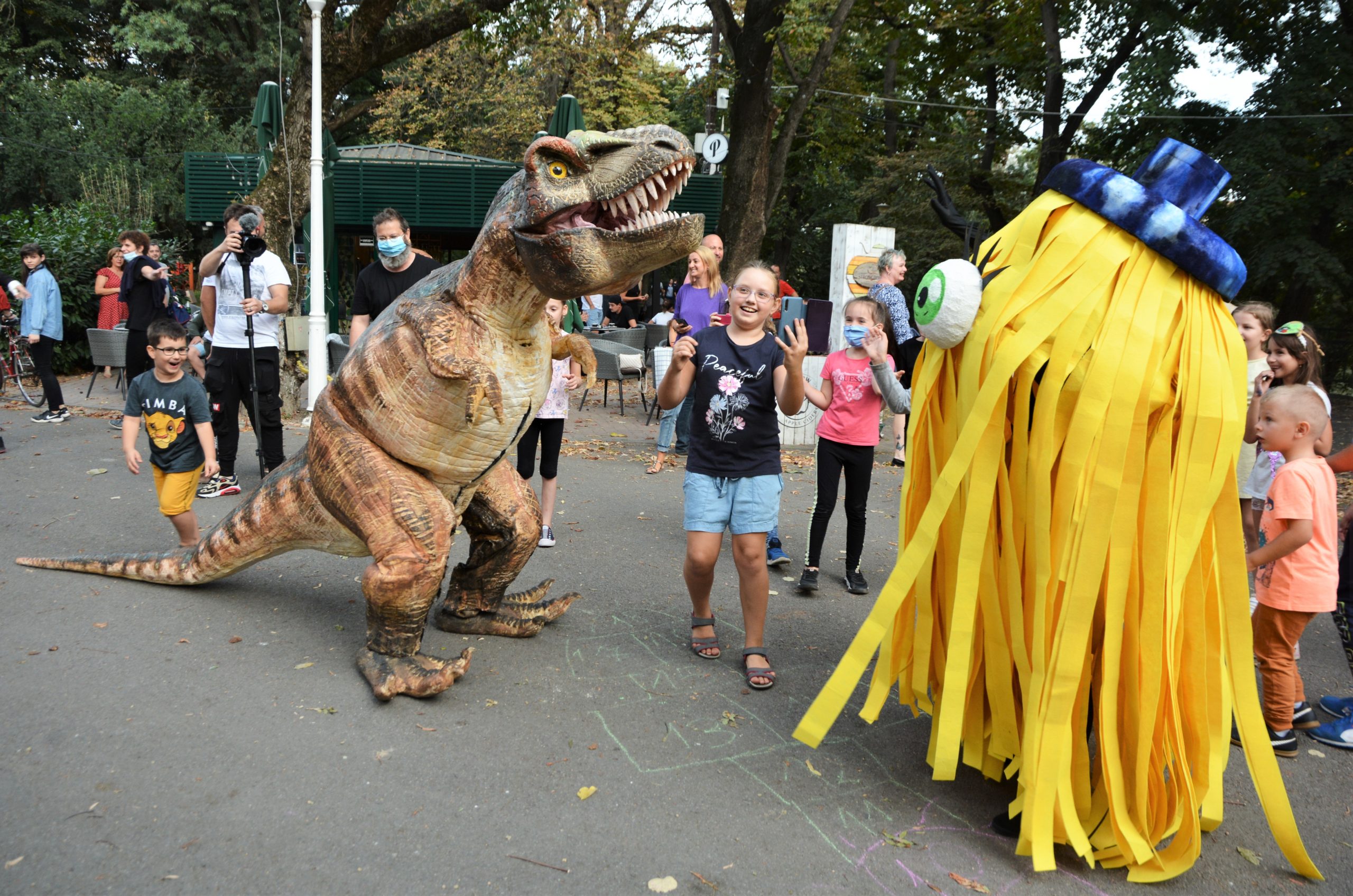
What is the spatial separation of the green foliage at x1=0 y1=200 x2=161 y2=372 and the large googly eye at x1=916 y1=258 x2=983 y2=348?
13566 millimetres

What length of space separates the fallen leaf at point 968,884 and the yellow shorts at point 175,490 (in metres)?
Answer: 4.06

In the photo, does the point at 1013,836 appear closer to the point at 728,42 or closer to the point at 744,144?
the point at 744,144

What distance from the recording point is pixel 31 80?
22.0 m

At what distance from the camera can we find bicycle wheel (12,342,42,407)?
407 inches

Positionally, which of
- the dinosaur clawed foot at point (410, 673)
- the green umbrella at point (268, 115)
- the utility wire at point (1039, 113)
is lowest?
the dinosaur clawed foot at point (410, 673)

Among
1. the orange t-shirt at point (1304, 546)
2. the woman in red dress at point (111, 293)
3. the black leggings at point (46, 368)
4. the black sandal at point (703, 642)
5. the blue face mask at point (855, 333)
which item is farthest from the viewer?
the woman in red dress at point (111, 293)

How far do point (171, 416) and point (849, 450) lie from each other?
3543 millimetres

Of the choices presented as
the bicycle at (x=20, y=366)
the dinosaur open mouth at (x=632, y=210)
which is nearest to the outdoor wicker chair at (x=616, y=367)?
the bicycle at (x=20, y=366)

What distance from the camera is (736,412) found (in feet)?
12.0

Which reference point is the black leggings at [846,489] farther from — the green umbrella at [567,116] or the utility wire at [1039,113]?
the utility wire at [1039,113]

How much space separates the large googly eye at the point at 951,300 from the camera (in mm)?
2611

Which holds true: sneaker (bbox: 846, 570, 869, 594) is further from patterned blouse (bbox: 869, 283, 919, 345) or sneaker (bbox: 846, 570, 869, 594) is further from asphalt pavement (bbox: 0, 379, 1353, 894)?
patterned blouse (bbox: 869, 283, 919, 345)

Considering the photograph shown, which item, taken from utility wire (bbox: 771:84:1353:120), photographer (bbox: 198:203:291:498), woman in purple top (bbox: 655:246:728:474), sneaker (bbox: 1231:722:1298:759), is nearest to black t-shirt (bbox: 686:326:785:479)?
sneaker (bbox: 1231:722:1298:759)

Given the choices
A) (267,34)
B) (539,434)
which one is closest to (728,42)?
(539,434)
